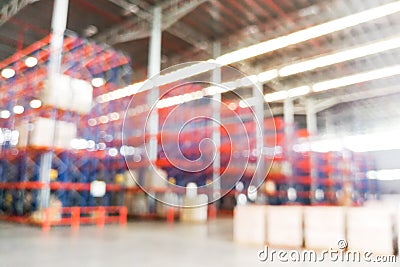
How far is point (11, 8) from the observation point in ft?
38.4

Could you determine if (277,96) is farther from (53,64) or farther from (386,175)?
(53,64)

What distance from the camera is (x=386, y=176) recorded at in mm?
21953

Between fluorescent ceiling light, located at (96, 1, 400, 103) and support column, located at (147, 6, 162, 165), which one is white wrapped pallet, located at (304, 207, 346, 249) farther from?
support column, located at (147, 6, 162, 165)

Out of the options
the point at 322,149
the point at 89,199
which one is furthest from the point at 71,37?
the point at 322,149

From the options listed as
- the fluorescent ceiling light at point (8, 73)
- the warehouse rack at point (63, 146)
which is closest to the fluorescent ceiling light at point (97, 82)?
the warehouse rack at point (63, 146)

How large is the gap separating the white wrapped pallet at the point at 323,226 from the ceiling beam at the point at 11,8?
10.6 metres

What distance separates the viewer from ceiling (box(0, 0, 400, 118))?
1137 cm

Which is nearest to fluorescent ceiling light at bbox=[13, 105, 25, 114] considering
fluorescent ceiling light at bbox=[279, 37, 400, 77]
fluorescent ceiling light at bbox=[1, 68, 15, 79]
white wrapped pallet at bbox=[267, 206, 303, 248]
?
fluorescent ceiling light at bbox=[1, 68, 15, 79]

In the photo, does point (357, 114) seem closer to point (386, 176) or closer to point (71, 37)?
point (386, 176)

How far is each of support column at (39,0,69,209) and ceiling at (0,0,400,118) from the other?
11.0ft

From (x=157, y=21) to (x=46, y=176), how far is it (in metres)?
6.51

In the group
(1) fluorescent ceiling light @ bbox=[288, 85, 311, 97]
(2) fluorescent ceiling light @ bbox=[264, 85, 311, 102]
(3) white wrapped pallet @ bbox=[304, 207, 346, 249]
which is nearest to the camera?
(3) white wrapped pallet @ bbox=[304, 207, 346, 249]

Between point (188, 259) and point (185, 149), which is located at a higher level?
point (185, 149)

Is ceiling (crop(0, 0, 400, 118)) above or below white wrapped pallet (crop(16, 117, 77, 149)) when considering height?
above
